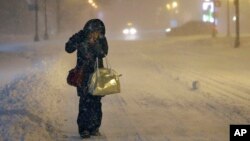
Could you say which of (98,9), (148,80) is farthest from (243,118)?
(98,9)

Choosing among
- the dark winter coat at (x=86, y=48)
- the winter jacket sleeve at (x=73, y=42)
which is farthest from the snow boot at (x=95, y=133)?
the winter jacket sleeve at (x=73, y=42)

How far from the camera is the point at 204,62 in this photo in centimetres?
2142

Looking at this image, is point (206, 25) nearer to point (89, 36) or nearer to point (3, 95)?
point (3, 95)

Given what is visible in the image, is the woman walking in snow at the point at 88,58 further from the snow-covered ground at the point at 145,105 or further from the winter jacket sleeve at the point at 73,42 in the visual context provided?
the snow-covered ground at the point at 145,105

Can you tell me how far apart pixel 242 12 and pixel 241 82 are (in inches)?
2388

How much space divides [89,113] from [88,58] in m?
0.82

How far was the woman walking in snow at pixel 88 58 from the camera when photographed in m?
7.83

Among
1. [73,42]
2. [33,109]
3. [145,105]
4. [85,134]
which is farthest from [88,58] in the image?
[145,105]

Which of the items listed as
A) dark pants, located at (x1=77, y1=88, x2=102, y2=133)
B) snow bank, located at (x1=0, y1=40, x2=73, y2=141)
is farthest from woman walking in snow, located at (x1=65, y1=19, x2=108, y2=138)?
snow bank, located at (x1=0, y1=40, x2=73, y2=141)

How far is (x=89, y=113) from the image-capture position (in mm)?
7980

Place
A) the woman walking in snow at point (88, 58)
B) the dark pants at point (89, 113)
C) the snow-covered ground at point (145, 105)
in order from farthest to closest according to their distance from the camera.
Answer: the snow-covered ground at point (145, 105) → the dark pants at point (89, 113) → the woman walking in snow at point (88, 58)

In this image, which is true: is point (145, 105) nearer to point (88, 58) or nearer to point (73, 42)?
point (88, 58)

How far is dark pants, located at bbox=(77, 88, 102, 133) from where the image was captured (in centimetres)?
795

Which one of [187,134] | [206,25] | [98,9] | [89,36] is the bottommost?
[187,134]
